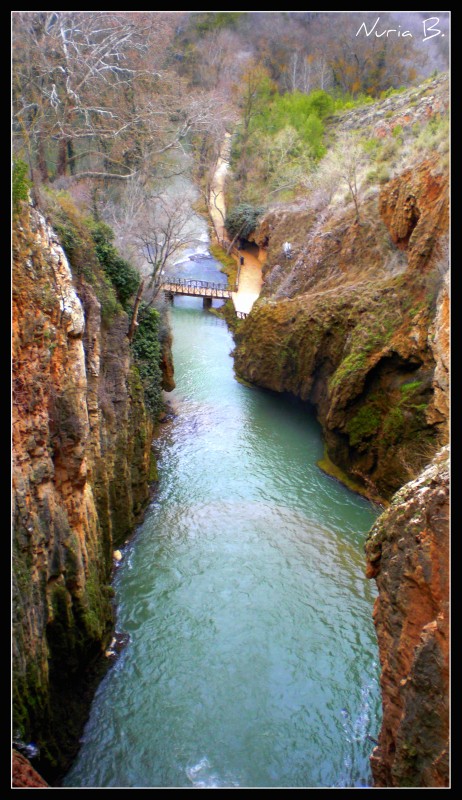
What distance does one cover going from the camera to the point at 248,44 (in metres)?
37.8

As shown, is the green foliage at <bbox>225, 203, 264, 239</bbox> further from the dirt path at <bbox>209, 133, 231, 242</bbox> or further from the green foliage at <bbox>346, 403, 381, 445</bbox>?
the green foliage at <bbox>346, 403, 381, 445</bbox>

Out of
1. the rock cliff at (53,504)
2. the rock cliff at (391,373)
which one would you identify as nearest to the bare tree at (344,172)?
the rock cliff at (391,373)

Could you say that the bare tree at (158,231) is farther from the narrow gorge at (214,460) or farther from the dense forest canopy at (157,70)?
the dense forest canopy at (157,70)

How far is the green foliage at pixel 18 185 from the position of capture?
28.9ft

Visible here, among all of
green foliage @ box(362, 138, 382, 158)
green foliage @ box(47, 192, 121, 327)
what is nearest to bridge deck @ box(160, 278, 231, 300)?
green foliage @ box(362, 138, 382, 158)

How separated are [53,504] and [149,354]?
11.0 m

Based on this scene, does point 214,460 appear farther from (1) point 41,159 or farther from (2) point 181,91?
(2) point 181,91

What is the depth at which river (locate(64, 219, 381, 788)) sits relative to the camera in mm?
9992

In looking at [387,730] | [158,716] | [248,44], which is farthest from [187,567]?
[248,44]

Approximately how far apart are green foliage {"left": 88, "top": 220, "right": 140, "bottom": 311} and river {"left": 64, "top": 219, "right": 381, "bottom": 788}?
6.82 m

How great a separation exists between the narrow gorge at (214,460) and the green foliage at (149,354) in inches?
5.1

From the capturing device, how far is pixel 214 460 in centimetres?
2070

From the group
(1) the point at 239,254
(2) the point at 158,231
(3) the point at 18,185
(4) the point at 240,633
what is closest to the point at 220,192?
(1) the point at 239,254

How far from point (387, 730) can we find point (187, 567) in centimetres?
738
